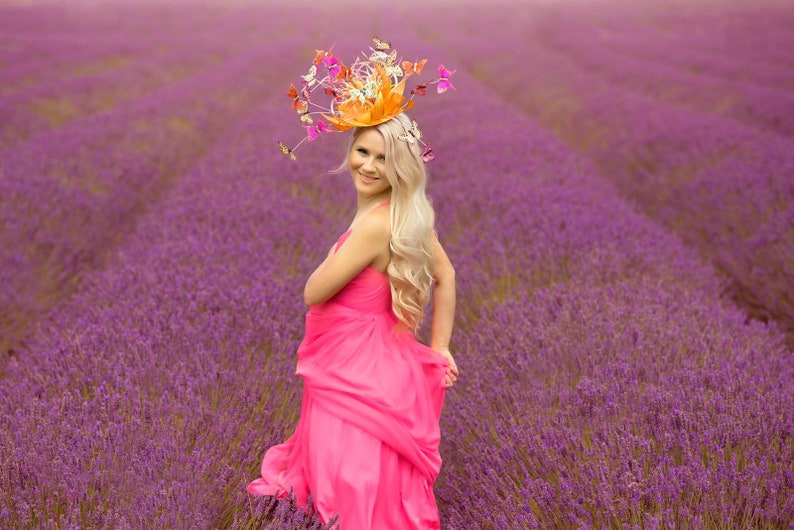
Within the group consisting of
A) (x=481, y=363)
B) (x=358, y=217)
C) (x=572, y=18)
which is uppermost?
(x=358, y=217)

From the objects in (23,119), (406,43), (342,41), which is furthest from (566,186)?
(342,41)

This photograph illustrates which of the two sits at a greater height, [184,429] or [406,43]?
[184,429]

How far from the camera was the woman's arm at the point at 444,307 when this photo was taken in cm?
209

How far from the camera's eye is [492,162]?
518cm

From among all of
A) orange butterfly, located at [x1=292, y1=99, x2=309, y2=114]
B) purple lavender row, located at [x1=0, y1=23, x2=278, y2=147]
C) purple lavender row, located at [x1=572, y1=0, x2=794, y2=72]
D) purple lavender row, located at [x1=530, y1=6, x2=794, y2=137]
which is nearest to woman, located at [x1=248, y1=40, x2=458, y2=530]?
orange butterfly, located at [x1=292, y1=99, x2=309, y2=114]

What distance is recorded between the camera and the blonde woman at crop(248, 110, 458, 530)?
1.86m

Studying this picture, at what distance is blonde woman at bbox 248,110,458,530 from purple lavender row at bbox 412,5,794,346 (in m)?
2.31

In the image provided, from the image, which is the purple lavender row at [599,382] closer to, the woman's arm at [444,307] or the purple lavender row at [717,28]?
the woman's arm at [444,307]

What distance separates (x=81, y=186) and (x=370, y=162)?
363 centimetres

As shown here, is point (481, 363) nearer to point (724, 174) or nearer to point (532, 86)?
point (724, 174)

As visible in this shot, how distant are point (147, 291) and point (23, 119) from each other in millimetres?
4922

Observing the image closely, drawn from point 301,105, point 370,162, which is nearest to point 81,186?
point 301,105

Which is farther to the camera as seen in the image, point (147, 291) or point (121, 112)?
point (121, 112)

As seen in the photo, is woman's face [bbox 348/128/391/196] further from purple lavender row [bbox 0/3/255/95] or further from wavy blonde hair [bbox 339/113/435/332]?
purple lavender row [bbox 0/3/255/95]
